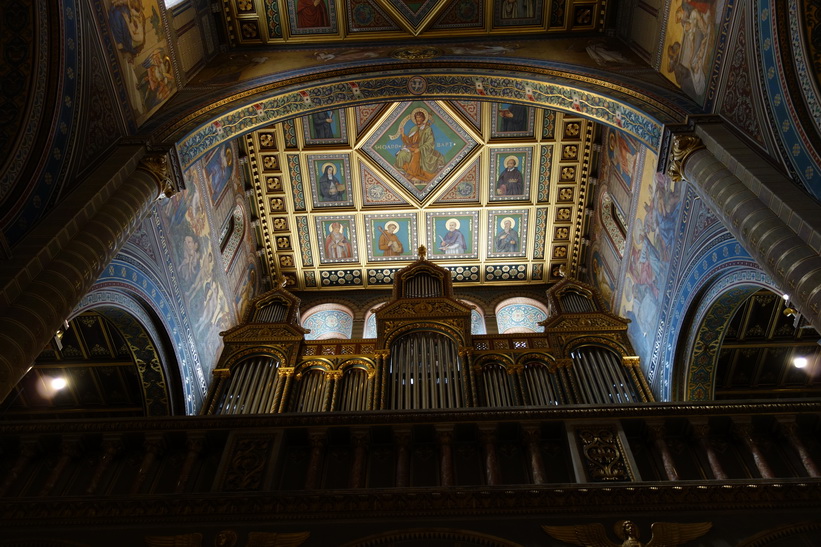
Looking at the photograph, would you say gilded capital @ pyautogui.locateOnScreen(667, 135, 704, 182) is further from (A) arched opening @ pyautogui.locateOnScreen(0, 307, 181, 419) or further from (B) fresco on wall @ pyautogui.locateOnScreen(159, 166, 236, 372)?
(A) arched opening @ pyautogui.locateOnScreen(0, 307, 181, 419)

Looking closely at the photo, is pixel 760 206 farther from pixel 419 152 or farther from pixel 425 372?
pixel 419 152

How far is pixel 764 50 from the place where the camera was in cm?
845

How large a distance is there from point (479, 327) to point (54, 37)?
10906 millimetres

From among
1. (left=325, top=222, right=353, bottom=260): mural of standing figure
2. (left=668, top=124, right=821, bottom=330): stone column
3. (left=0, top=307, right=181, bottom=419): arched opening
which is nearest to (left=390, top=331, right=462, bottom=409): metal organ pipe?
(left=0, top=307, right=181, bottom=419): arched opening

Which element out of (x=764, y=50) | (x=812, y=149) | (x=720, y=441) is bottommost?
(x=720, y=441)

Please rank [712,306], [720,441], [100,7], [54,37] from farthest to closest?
[712,306]
[100,7]
[54,37]
[720,441]

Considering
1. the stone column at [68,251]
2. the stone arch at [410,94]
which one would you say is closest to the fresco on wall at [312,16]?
the stone arch at [410,94]

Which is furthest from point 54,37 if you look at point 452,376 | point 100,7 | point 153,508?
point 452,376

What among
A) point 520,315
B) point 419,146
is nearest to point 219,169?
point 419,146

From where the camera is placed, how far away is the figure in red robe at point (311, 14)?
14062 millimetres

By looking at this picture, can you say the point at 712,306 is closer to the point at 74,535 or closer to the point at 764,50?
the point at 764,50

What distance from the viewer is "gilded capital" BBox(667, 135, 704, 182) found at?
913 centimetres

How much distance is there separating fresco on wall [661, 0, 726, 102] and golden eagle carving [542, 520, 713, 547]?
730cm

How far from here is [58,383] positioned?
1208cm
